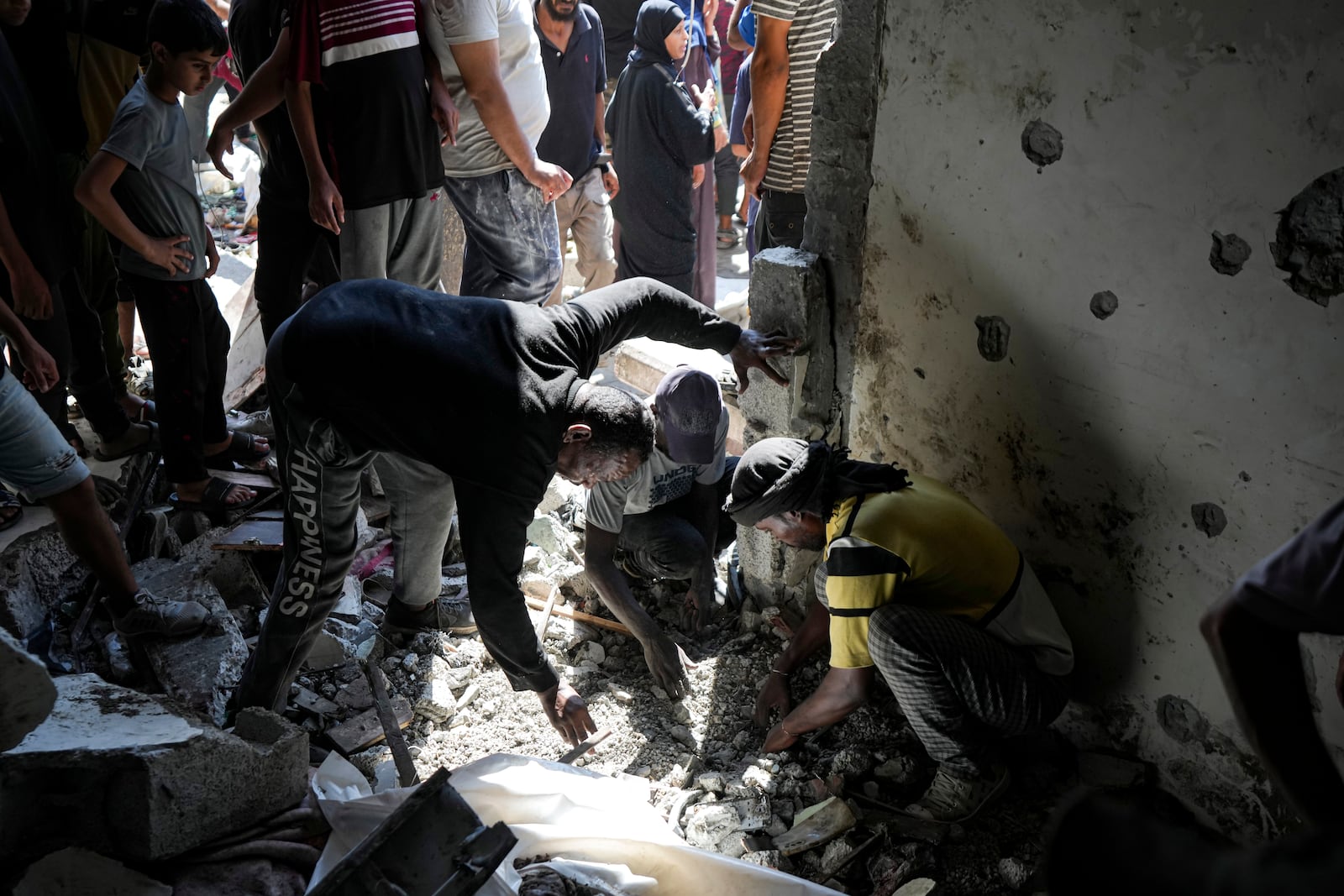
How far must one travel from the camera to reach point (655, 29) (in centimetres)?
566

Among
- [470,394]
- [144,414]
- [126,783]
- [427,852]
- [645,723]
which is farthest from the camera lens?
[144,414]

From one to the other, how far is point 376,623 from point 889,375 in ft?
7.56

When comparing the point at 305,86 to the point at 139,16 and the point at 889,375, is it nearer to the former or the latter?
the point at 139,16

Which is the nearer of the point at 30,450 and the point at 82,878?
the point at 82,878

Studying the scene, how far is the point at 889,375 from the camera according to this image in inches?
137

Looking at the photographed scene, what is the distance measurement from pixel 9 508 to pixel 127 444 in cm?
87

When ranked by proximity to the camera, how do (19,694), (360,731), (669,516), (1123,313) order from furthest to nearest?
1. (669,516)
2. (360,731)
3. (1123,313)
4. (19,694)

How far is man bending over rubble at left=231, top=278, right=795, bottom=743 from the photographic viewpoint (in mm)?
2783

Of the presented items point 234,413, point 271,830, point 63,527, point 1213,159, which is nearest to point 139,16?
point 234,413

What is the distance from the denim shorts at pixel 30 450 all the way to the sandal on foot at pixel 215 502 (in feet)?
3.88

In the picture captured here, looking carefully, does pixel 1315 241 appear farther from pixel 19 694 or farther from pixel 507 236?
pixel 507 236

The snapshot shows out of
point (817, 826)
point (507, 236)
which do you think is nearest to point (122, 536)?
point (507, 236)

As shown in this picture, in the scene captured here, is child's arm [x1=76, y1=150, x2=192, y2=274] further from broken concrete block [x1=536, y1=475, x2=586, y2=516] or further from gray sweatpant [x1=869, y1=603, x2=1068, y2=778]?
gray sweatpant [x1=869, y1=603, x2=1068, y2=778]

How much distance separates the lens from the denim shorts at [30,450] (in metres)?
3.04
